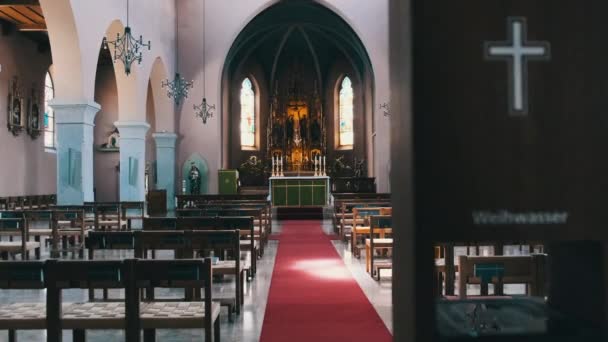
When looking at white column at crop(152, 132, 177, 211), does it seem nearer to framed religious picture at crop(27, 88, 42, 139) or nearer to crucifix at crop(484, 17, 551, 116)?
framed religious picture at crop(27, 88, 42, 139)

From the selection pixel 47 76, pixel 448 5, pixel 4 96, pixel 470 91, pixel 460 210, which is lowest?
pixel 460 210

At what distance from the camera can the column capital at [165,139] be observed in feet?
A: 65.3

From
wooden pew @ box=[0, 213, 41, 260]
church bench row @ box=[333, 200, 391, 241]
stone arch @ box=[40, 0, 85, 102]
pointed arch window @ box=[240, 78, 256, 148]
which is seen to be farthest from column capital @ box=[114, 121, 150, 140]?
pointed arch window @ box=[240, 78, 256, 148]

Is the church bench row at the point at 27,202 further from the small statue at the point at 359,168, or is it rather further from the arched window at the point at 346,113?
the arched window at the point at 346,113

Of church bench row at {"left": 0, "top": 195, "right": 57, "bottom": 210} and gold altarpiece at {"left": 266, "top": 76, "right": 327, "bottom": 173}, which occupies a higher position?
gold altarpiece at {"left": 266, "top": 76, "right": 327, "bottom": 173}

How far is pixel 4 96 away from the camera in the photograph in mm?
16922

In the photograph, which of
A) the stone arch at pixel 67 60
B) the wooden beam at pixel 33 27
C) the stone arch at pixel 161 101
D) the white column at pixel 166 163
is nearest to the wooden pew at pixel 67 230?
the stone arch at pixel 67 60

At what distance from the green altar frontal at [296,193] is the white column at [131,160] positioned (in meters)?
5.43

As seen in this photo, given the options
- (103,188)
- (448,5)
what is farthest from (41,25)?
(448,5)

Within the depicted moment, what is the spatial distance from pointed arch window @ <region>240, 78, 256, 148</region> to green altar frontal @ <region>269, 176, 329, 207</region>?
7.20m

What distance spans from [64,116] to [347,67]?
1728 centimetres

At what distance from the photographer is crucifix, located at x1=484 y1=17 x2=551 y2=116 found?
3.28ft

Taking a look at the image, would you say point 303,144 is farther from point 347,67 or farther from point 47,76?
point 47,76

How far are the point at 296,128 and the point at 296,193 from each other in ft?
21.8
